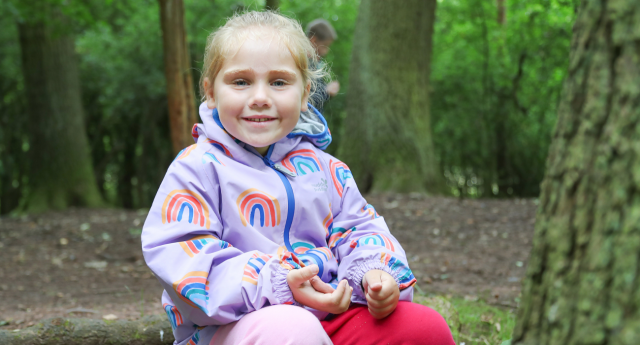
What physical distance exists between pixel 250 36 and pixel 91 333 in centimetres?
153

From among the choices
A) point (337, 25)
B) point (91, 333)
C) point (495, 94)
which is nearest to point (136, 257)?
point (91, 333)

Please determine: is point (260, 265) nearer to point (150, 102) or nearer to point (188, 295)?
point (188, 295)

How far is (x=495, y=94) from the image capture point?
1426 centimetres

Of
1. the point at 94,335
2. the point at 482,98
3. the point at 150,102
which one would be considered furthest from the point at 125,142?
the point at 94,335

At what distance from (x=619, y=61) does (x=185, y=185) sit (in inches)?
49.3

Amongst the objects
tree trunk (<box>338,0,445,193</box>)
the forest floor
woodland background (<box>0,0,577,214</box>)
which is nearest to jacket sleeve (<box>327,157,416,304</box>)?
the forest floor

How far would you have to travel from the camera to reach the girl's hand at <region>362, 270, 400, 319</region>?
5.67 ft

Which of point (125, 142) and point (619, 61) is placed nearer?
point (619, 61)

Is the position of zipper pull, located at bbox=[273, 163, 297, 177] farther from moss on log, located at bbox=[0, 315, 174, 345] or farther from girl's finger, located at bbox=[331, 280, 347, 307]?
moss on log, located at bbox=[0, 315, 174, 345]

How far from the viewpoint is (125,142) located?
17.7 metres

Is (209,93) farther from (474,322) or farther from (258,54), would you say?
(474,322)

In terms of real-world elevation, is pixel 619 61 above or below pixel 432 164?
above

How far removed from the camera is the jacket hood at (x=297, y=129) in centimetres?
199

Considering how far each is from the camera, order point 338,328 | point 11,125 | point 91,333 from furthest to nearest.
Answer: point 11,125, point 91,333, point 338,328
